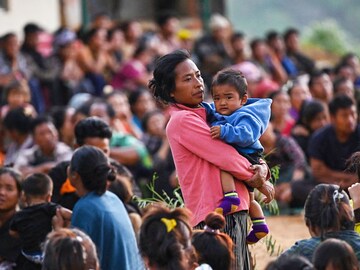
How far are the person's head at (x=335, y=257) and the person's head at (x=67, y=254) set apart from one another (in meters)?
1.23

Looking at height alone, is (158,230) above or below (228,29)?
above

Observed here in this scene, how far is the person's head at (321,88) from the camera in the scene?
16.9 m

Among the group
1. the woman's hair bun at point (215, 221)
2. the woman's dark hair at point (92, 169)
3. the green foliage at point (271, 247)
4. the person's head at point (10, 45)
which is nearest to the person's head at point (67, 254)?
the woman's hair bun at point (215, 221)

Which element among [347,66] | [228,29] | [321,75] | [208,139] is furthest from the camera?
[228,29]

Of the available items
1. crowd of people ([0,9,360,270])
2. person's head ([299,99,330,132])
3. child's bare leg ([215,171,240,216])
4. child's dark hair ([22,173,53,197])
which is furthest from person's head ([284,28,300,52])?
child's bare leg ([215,171,240,216])

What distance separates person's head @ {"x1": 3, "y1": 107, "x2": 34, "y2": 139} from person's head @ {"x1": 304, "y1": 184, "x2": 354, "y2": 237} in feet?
22.3

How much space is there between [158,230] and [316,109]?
26.8 ft

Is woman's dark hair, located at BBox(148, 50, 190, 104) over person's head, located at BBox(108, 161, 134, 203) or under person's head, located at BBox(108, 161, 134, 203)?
over

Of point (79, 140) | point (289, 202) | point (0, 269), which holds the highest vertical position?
point (79, 140)

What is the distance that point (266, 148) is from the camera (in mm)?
13922

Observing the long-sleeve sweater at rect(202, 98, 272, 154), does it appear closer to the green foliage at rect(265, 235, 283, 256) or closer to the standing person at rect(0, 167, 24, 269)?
the green foliage at rect(265, 235, 283, 256)

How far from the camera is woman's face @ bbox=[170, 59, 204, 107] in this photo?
25.4 ft

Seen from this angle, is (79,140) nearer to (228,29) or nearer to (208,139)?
(208,139)

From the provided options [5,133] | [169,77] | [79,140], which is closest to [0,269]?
[79,140]
